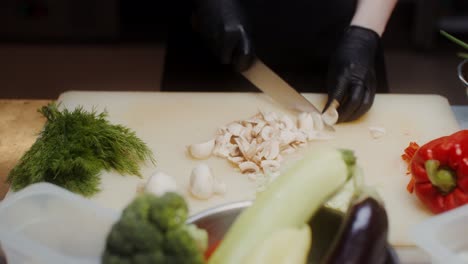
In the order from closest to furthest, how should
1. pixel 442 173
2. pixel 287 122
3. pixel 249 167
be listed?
1. pixel 442 173
2. pixel 249 167
3. pixel 287 122

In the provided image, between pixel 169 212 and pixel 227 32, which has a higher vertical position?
pixel 169 212

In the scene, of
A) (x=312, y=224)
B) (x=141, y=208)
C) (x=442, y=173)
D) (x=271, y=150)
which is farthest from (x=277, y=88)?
(x=141, y=208)

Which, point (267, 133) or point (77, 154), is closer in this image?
point (77, 154)

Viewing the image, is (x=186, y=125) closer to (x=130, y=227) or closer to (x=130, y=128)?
(x=130, y=128)

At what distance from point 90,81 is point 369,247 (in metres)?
2.36

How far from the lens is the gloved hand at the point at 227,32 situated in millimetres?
1469

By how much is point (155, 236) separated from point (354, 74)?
877mm

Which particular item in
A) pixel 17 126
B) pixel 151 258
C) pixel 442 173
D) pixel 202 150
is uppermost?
pixel 151 258

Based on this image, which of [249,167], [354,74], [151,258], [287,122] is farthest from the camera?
[354,74]

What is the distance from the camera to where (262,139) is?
49.9 inches

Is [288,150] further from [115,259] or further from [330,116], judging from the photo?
[115,259]

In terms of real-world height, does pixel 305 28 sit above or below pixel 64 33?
above

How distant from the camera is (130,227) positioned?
649 millimetres

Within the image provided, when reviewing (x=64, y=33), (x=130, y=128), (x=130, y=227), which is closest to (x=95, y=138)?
(x=130, y=128)
